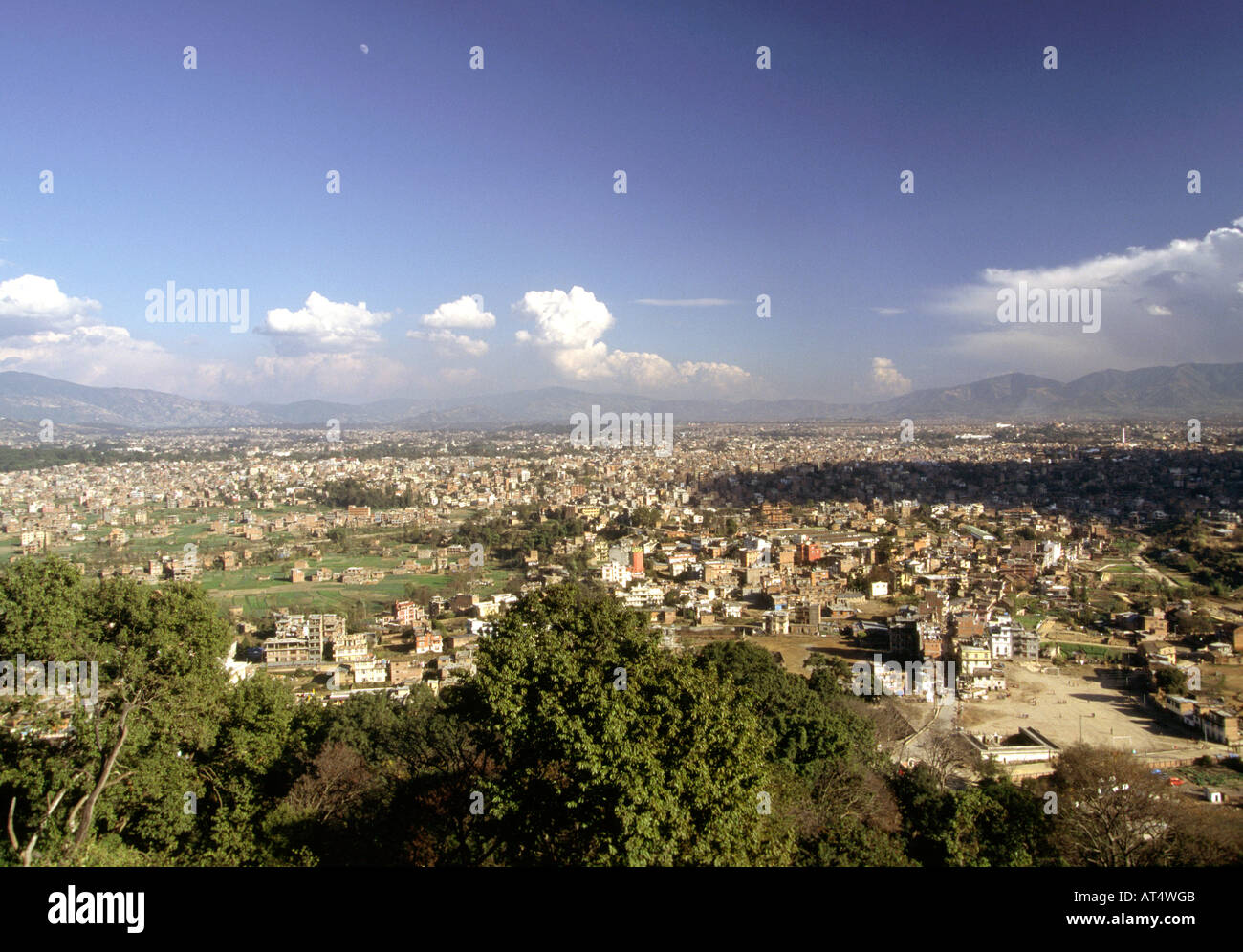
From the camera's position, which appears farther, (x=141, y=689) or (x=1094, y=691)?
(x=1094, y=691)

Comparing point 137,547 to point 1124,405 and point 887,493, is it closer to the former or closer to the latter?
point 887,493

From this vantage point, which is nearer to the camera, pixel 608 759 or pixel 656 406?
pixel 608 759

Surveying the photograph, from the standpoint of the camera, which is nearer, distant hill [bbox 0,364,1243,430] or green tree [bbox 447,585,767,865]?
green tree [bbox 447,585,767,865]

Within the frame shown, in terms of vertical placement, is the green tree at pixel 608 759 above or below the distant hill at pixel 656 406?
below

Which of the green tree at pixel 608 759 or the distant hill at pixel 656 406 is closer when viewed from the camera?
the green tree at pixel 608 759

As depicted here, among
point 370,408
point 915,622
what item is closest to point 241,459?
point 915,622

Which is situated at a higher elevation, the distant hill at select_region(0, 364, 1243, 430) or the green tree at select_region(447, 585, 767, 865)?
the distant hill at select_region(0, 364, 1243, 430)
